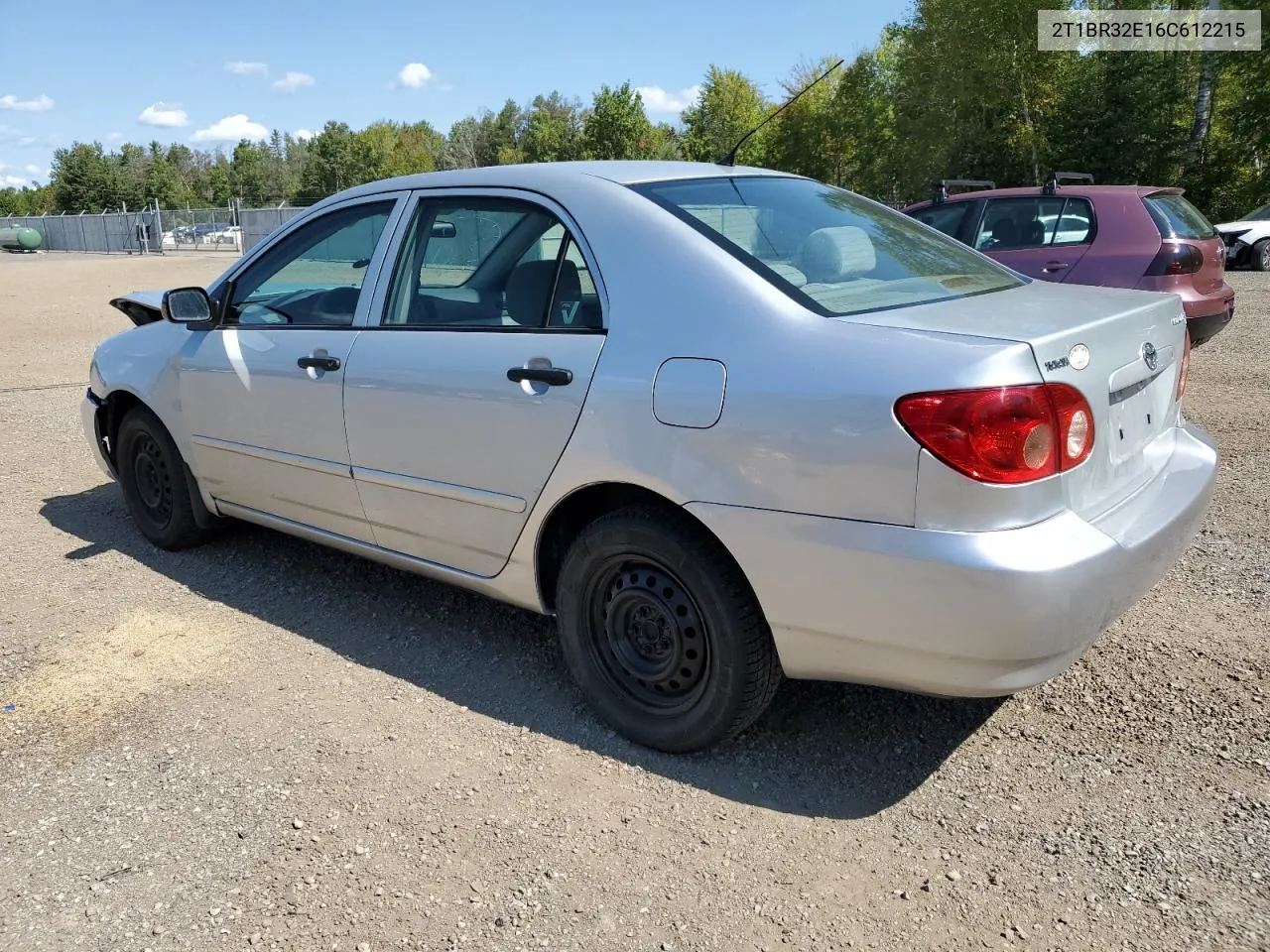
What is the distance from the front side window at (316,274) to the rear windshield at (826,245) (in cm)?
124

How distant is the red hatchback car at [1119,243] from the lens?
8.05 m

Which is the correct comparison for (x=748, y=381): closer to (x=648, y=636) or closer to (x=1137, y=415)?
(x=648, y=636)

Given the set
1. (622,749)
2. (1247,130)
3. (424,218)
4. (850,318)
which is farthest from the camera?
(1247,130)

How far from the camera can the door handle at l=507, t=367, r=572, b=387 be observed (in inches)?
116

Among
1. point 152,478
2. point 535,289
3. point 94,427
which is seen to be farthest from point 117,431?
point 535,289

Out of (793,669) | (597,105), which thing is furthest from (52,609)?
(597,105)

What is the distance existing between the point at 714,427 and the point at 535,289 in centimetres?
93

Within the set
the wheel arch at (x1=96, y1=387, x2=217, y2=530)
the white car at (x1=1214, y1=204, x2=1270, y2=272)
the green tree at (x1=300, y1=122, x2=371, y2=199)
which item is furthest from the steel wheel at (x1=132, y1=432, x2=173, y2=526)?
the green tree at (x1=300, y1=122, x2=371, y2=199)

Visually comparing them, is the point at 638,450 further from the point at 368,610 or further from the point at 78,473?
the point at 78,473

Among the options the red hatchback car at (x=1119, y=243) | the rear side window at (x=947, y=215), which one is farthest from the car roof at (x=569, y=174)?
the rear side window at (x=947, y=215)

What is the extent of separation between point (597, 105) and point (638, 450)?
54.1 m

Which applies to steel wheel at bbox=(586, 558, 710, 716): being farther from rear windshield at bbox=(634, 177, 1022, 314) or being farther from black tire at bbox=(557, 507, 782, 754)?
rear windshield at bbox=(634, 177, 1022, 314)

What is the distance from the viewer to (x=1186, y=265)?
8039mm

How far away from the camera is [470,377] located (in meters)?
3.19
